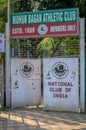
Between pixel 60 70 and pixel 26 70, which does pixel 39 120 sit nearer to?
pixel 60 70

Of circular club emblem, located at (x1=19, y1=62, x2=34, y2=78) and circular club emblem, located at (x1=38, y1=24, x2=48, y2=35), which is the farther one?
circular club emblem, located at (x1=19, y1=62, x2=34, y2=78)

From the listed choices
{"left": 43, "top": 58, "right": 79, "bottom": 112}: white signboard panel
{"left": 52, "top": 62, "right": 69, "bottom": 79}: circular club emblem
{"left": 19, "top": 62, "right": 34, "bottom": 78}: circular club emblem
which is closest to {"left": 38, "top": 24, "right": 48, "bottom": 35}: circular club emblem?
{"left": 43, "top": 58, "right": 79, "bottom": 112}: white signboard panel

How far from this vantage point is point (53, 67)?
41.7 ft

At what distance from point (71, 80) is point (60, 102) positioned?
84cm

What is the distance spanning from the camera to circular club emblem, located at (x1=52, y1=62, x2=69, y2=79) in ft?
41.1

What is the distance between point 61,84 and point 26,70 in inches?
63.5

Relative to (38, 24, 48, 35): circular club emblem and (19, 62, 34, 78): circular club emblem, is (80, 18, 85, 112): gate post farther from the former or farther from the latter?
(19, 62, 34, 78): circular club emblem

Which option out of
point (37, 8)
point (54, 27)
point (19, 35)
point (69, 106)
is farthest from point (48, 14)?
point (37, 8)

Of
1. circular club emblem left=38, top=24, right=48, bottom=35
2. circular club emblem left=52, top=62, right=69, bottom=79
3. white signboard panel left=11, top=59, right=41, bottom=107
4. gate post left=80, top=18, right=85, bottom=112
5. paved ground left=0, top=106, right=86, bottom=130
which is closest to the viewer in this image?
paved ground left=0, top=106, right=86, bottom=130

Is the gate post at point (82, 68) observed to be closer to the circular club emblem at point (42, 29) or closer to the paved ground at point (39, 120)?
the paved ground at point (39, 120)

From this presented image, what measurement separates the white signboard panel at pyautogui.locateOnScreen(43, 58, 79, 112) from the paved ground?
13.4 inches

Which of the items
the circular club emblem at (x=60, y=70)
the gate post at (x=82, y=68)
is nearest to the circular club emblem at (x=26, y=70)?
the circular club emblem at (x=60, y=70)

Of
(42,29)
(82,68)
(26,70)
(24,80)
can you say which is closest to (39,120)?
(82,68)

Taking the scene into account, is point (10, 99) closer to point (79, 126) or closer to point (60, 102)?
point (60, 102)
